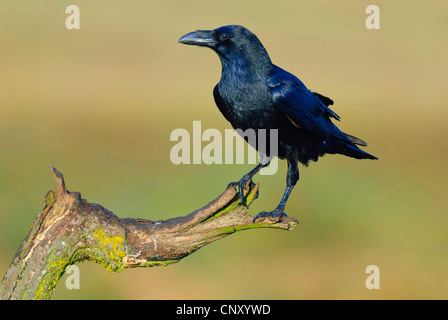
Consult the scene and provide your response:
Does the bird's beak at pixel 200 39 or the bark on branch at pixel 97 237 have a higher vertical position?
the bird's beak at pixel 200 39

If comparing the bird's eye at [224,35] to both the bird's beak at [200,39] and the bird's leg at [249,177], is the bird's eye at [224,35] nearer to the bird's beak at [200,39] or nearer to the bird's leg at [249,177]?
the bird's beak at [200,39]

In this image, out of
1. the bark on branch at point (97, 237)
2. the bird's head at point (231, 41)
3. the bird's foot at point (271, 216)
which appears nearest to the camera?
the bark on branch at point (97, 237)

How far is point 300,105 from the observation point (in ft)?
21.1

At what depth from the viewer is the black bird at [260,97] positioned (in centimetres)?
619

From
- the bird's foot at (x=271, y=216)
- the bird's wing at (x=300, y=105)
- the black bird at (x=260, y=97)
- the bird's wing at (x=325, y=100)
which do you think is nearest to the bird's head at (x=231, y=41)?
the black bird at (x=260, y=97)

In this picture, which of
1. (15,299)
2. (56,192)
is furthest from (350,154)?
(15,299)

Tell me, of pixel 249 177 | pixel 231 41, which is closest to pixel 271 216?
pixel 249 177

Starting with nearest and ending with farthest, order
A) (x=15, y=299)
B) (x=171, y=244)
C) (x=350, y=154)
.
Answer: (x=15, y=299)
(x=171, y=244)
(x=350, y=154)

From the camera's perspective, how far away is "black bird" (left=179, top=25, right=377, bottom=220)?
6.19 metres

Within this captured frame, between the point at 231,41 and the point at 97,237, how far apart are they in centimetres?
256

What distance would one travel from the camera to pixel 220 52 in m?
6.45

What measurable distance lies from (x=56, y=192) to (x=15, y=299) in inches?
38.1

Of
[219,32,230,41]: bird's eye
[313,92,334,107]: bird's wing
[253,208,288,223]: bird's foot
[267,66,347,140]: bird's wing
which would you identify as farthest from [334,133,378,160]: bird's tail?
[219,32,230,41]: bird's eye

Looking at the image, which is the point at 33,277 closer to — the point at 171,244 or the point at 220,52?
the point at 171,244
